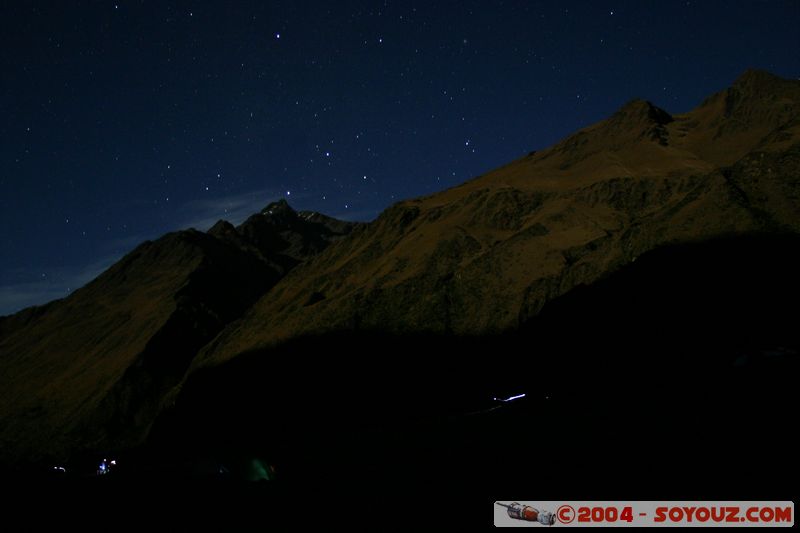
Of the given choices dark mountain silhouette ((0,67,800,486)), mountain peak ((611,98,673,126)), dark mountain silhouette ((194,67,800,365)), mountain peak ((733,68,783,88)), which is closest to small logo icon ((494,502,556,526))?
dark mountain silhouette ((0,67,800,486))

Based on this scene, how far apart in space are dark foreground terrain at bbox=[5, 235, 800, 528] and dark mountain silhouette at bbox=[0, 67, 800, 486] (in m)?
0.20

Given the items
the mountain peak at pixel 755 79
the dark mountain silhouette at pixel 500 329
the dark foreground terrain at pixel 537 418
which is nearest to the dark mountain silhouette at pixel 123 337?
the dark mountain silhouette at pixel 500 329

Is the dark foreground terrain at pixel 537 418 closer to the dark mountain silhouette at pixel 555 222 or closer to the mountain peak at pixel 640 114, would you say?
the dark mountain silhouette at pixel 555 222

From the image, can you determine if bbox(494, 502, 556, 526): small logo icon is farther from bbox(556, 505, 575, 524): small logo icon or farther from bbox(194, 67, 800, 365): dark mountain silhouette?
bbox(194, 67, 800, 365): dark mountain silhouette

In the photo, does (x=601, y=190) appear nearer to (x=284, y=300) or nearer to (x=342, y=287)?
(x=342, y=287)

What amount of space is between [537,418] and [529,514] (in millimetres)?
13918

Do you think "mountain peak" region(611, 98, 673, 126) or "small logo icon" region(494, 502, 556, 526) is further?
"mountain peak" region(611, 98, 673, 126)

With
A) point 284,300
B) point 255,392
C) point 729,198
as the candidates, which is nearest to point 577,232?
point 729,198

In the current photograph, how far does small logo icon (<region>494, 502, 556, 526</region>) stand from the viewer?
8430mm

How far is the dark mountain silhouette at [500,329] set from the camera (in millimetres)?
22062

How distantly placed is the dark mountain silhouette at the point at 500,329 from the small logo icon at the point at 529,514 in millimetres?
2550

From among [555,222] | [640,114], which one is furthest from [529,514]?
[640,114]

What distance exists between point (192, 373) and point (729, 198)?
223ft

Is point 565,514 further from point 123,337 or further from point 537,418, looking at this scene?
point 123,337
